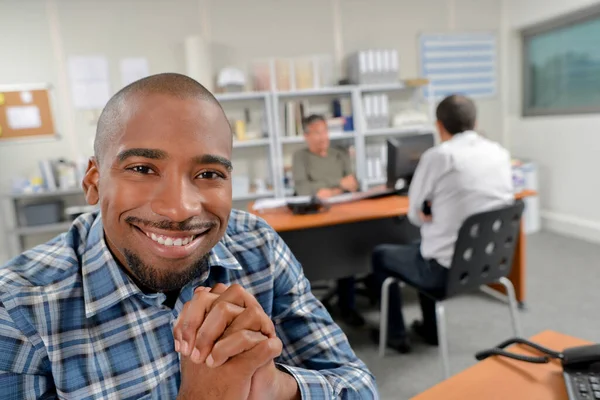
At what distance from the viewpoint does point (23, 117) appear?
13.9ft

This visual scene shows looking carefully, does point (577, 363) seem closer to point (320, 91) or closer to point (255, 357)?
point (255, 357)

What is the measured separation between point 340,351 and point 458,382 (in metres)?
0.24

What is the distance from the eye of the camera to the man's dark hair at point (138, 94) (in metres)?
0.76

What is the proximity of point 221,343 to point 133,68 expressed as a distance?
4.34 metres

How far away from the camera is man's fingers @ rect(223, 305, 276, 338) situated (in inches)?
25.4

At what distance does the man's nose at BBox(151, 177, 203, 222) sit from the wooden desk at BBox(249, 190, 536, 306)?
5.48ft

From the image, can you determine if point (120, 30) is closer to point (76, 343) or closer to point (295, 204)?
point (295, 204)

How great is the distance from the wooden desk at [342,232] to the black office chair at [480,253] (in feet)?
1.97

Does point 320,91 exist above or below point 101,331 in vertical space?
above

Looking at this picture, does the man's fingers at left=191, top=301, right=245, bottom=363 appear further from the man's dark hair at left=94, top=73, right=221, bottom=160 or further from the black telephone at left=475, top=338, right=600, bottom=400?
the black telephone at left=475, top=338, right=600, bottom=400

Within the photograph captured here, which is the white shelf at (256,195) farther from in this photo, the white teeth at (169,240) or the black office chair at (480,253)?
the white teeth at (169,240)

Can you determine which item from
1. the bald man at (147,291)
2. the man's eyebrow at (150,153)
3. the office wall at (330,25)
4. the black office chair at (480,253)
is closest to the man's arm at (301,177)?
the office wall at (330,25)

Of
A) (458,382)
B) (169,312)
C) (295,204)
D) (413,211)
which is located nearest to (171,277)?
(169,312)

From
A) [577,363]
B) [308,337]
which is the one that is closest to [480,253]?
[577,363]
